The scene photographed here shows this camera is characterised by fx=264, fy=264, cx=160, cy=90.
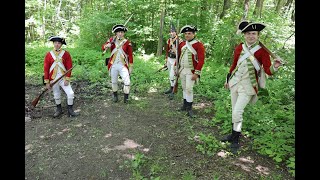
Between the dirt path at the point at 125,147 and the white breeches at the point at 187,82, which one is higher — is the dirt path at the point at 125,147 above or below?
below

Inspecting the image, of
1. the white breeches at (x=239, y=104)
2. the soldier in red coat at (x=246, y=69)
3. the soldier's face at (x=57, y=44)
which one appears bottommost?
the white breeches at (x=239, y=104)

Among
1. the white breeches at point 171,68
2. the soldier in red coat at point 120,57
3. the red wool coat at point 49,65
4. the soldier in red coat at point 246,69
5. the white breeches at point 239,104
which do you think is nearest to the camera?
the soldier in red coat at point 246,69

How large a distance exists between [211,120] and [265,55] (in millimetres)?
2499

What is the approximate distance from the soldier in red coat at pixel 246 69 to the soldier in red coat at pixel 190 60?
4.78 feet

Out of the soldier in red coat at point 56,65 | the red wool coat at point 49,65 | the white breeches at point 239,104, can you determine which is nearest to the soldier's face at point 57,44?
the soldier in red coat at point 56,65

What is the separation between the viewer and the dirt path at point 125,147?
4.52m

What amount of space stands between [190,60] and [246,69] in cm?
204

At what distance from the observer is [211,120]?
22.4 feet

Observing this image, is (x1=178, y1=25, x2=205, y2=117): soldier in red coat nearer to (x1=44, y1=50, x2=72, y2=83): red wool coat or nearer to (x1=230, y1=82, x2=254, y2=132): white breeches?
(x1=230, y1=82, x2=254, y2=132): white breeches

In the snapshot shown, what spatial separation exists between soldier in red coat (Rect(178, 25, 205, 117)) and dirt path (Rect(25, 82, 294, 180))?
2.70 feet

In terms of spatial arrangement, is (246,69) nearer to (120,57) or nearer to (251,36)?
(251,36)

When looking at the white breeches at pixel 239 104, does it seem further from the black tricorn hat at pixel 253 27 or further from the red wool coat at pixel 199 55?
the red wool coat at pixel 199 55
